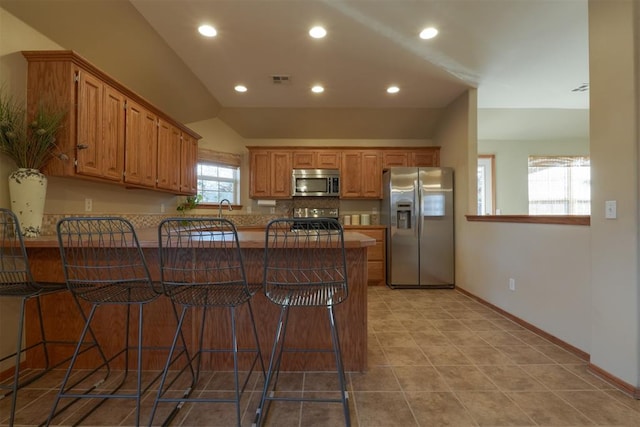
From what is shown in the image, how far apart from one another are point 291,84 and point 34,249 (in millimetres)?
3143

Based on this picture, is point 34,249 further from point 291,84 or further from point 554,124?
point 554,124

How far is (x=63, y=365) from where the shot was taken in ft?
6.81

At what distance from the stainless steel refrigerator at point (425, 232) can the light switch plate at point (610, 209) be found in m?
2.43

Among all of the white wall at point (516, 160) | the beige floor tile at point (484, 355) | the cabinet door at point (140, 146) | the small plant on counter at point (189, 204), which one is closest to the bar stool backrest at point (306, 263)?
the beige floor tile at point (484, 355)

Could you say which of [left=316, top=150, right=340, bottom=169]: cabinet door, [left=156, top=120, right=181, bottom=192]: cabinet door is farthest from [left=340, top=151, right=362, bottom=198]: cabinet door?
[left=156, top=120, right=181, bottom=192]: cabinet door

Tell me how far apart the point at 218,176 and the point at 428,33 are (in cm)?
367

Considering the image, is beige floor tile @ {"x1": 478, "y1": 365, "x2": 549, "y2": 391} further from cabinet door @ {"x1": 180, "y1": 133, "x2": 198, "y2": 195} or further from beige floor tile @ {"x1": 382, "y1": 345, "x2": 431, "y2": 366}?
cabinet door @ {"x1": 180, "y1": 133, "x2": 198, "y2": 195}

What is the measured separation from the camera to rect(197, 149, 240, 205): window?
4.73 meters

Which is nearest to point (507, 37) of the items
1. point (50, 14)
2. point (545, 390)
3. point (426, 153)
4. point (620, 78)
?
point (620, 78)

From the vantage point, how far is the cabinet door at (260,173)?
497 centimetres

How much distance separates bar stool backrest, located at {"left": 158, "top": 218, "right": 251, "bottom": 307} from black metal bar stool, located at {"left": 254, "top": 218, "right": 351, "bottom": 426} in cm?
20

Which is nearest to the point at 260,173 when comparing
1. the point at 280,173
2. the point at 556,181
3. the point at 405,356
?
the point at 280,173

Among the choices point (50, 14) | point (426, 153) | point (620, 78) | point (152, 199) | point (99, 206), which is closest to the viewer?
point (620, 78)

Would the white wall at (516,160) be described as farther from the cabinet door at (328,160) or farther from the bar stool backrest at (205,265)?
the bar stool backrest at (205,265)
